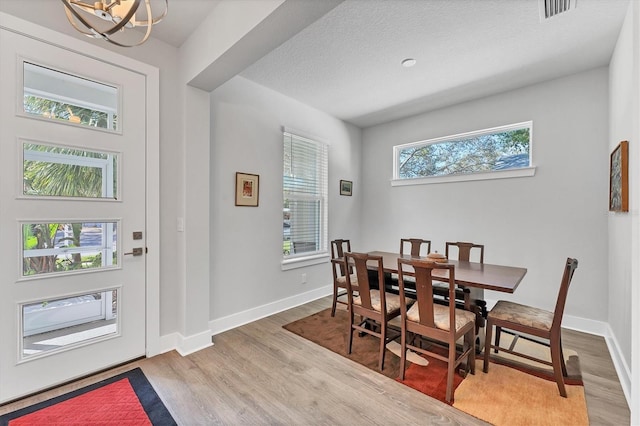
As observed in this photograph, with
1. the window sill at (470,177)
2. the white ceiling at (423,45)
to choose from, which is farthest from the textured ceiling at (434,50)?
the window sill at (470,177)

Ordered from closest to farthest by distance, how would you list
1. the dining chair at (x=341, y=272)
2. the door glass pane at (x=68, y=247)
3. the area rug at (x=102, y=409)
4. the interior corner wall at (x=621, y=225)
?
the area rug at (x=102, y=409), the door glass pane at (x=68, y=247), the interior corner wall at (x=621, y=225), the dining chair at (x=341, y=272)

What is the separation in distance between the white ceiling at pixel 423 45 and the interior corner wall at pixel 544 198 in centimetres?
27


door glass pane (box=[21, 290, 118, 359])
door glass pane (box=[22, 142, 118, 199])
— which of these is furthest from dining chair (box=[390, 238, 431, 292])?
door glass pane (box=[22, 142, 118, 199])

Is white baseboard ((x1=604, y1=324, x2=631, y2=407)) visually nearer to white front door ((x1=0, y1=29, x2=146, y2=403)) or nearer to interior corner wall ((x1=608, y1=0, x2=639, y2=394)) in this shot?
interior corner wall ((x1=608, y1=0, x2=639, y2=394))

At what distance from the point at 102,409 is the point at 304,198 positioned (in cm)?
294

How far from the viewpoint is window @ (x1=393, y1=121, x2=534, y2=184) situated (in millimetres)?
3459

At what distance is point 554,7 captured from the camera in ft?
6.75

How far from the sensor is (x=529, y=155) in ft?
11.1

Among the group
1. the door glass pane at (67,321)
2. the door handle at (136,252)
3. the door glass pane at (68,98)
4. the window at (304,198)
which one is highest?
the door glass pane at (68,98)

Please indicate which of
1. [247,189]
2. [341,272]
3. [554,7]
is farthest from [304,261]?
[554,7]

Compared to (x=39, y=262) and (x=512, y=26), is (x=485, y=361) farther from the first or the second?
(x=39, y=262)

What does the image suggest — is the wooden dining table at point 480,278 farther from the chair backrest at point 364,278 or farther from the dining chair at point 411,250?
the dining chair at point 411,250

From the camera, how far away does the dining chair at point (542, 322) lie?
74.4 inches

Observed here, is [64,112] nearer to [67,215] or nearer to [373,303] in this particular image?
[67,215]
